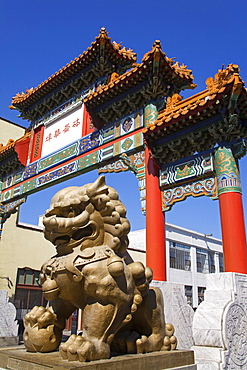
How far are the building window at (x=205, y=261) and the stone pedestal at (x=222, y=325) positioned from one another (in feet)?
71.6

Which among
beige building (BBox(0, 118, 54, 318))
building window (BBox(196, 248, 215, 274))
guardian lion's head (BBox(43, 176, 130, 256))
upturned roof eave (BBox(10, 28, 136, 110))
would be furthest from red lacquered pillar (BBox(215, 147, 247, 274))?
building window (BBox(196, 248, 215, 274))

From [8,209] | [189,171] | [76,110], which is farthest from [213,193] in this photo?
[8,209]

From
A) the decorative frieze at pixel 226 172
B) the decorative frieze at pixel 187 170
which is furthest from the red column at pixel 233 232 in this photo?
the decorative frieze at pixel 187 170

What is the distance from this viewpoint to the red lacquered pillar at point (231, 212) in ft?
17.6

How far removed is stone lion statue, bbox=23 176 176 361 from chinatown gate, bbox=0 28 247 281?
2.61 meters

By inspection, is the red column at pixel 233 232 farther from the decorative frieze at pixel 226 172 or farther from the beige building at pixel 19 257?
the beige building at pixel 19 257

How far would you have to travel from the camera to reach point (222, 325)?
4.64 metres

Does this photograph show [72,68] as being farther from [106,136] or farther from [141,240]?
[141,240]

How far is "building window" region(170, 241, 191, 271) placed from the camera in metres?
23.9

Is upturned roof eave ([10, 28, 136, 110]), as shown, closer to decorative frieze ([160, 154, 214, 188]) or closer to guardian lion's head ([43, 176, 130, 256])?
decorative frieze ([160, 154, 214, 188])

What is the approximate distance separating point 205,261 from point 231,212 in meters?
22.6

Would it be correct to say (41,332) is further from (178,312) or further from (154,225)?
(154,225)

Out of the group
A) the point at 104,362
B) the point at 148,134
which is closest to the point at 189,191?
the point at 148,134

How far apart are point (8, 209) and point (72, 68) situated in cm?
536
